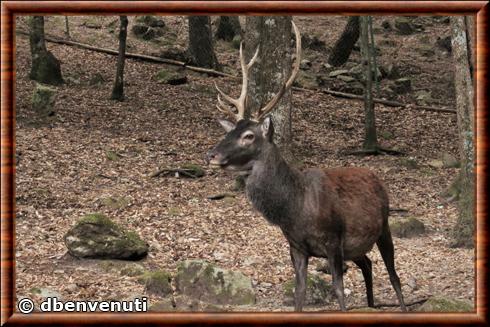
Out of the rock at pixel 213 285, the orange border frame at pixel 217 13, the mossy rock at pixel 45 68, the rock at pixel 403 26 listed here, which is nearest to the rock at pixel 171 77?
the mossy rock at pixel 45 68

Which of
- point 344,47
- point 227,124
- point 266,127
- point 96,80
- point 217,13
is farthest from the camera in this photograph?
point 344,47

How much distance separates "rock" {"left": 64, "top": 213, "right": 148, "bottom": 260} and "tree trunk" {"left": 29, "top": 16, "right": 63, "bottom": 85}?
955 cm

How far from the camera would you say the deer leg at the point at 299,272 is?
8367mm

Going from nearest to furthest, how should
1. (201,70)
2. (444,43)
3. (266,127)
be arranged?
(266,127) → (201,70) → (444,43)

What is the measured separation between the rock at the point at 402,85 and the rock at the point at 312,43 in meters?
4.40

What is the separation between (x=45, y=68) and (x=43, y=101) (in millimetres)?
2365

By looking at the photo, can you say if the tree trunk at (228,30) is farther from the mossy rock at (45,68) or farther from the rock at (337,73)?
the mossy rock at (45,68)

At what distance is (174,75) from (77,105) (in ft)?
12.8

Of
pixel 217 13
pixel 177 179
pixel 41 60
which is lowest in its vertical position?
pixel 177 179

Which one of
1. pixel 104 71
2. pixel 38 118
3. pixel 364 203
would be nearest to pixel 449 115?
pixel 104 71

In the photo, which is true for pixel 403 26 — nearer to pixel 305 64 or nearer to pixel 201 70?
pixel 305 64

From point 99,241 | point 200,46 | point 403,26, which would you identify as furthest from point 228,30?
point 99,241

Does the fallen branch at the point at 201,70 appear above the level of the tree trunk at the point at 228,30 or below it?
below

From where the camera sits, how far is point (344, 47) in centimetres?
2591
